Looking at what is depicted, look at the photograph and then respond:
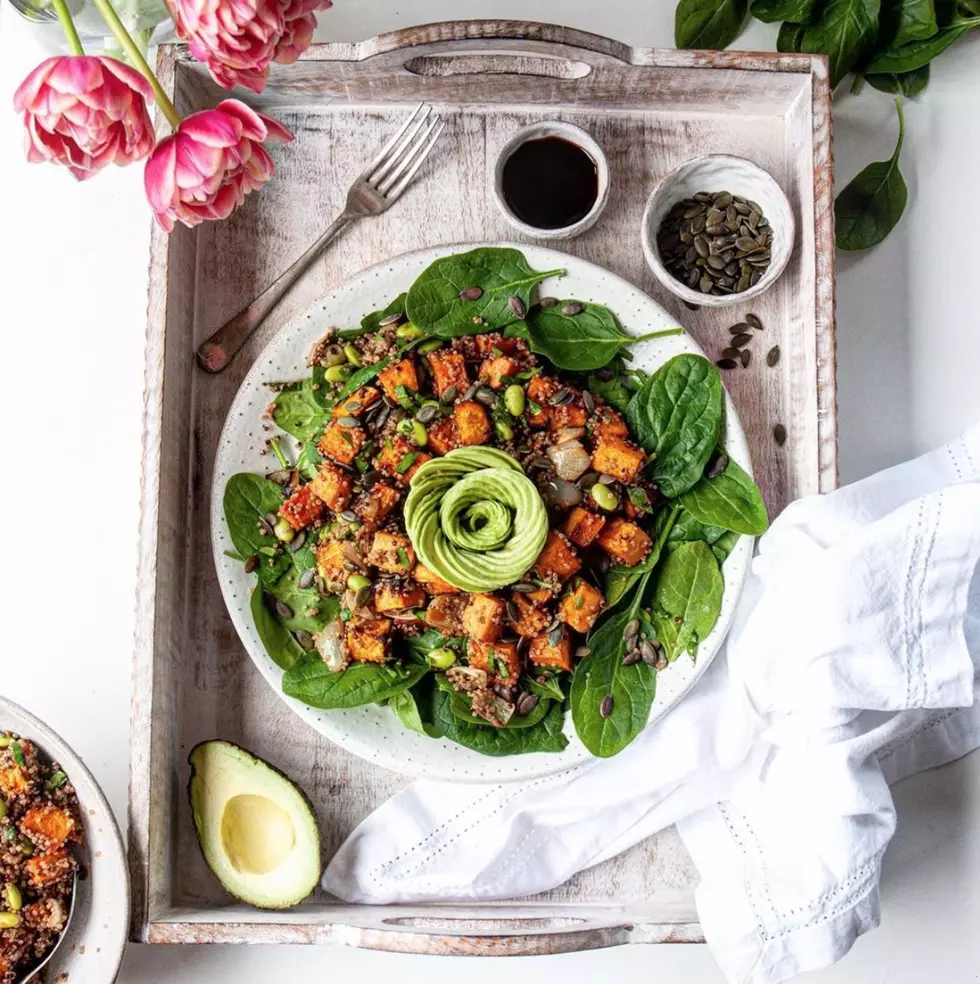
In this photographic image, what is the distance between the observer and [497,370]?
250cm

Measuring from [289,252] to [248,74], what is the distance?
693 millimetres

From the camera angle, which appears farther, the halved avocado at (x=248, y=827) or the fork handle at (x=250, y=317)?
the fork handle at (x=250, y=317)

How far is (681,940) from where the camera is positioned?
245 centimetres

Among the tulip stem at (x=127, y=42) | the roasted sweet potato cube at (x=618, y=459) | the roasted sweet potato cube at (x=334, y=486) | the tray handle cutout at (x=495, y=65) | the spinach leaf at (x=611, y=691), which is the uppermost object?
the tray handle cutout at (x=495, y=65)

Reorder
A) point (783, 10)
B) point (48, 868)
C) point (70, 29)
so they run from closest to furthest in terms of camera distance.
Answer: point (70, 29) → point (48, 868) → point (783, 10)

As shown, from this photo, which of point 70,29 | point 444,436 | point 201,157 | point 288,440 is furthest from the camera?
point 288,440

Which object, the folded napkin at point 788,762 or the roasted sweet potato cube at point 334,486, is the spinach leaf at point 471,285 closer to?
the roasted sweet potato cube at point 334,486

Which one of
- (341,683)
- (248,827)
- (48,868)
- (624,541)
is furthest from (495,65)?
(48,868)

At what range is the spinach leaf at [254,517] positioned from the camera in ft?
8.25

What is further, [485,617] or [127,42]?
[485,617]

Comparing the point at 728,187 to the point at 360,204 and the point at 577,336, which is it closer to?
the point at 577,336

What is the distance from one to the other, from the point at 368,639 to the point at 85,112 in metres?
1.30

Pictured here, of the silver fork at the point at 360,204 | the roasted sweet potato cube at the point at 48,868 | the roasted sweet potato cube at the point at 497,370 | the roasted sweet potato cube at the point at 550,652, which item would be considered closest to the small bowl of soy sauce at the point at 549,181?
the silver fork at the point at 360,204

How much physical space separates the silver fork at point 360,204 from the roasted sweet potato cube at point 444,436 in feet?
1.95
